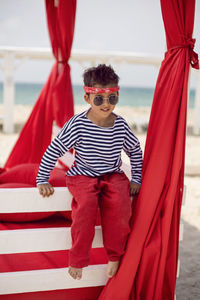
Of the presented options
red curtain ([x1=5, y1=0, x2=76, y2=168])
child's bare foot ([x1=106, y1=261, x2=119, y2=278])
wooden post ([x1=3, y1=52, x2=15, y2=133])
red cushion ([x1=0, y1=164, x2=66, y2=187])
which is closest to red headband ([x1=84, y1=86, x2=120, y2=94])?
child's bare foot ([x1=106, y1=261, x2=119, y2=278])

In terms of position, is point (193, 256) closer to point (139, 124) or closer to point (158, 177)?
point (158, 177)

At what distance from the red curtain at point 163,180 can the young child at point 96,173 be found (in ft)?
0.27

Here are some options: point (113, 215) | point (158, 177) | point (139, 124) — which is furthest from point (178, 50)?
point (139, 124)

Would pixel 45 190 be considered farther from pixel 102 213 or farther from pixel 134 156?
pixel 134 156

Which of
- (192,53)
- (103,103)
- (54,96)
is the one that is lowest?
(54,96)

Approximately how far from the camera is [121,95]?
113 ft

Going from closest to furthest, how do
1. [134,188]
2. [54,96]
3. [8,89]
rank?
1. [134,188]
2. [54,96]
3. [8,89]

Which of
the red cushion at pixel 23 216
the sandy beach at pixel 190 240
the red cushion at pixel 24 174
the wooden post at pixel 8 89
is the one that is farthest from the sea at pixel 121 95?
the red cushion at pixel 23 216

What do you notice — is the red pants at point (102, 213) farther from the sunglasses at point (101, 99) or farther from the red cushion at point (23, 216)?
the red cushion at point (23, 216)

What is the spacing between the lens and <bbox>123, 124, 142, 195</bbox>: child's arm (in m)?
1.75

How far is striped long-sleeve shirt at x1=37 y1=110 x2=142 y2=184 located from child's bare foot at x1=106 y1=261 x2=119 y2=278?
1.39 feet

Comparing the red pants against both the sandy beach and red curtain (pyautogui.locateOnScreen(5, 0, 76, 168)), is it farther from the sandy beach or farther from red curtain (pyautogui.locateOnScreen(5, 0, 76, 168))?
red curtain (pyautogui.locateOnScreen(5, 0, 76, 168))

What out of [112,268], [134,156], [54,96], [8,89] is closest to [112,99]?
[134,156]

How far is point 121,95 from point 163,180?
110ft
